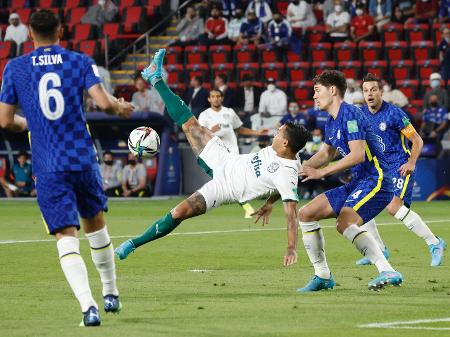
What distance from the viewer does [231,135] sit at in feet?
73.0

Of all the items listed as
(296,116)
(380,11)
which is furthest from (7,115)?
(380,11)

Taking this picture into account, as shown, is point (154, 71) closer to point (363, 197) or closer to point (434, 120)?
point (363, 197)

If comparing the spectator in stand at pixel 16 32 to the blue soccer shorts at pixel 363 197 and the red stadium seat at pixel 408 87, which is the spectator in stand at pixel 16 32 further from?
the blue soccer shorts at pixel 363 197

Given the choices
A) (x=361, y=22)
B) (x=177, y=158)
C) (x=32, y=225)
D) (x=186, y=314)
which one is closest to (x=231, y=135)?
(x=32, y=225)

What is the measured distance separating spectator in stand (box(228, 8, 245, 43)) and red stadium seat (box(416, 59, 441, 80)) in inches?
205

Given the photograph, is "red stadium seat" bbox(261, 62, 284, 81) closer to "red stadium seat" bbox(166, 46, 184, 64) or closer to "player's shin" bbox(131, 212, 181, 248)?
"red stadium seat" bbox(166, 46, 184, 64)

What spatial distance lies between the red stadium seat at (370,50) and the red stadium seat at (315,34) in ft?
4.43

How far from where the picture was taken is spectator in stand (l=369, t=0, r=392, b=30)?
105 feet

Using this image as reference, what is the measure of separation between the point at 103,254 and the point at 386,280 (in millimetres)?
3019

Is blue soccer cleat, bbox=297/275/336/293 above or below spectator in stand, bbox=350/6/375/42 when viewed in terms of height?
below

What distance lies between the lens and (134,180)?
95.3 ft

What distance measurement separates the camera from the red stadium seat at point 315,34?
106 feet

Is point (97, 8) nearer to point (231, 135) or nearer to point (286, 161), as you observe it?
point (231, 135)

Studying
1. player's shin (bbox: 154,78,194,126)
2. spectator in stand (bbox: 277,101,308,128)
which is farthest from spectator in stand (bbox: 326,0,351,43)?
player's shin (bbox: 154,78,194,126)
